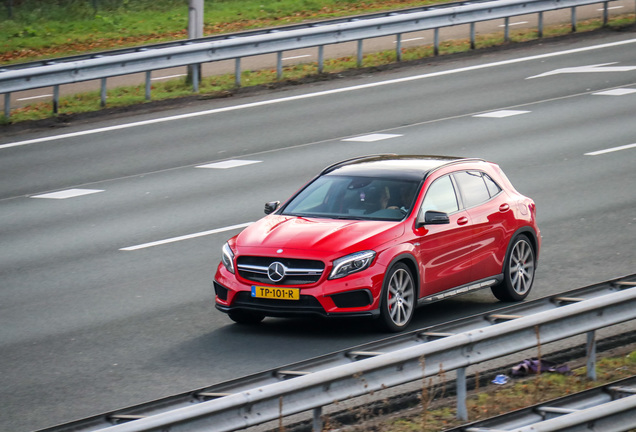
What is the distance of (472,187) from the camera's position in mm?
12148

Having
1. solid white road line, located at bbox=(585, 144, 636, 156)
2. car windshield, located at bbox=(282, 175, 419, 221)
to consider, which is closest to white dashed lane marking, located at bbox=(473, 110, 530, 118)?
solid white road line, located at bbox=(585, 144, 636, 156)

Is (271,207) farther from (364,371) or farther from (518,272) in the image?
(364,371)

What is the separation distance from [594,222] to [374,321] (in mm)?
5499

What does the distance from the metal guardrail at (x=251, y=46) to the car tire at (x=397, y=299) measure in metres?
13.4

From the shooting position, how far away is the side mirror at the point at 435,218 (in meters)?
11.2

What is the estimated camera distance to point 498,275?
12031 mm

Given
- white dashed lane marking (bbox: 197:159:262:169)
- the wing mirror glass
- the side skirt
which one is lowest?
white dashed lane marking (bbox: 197:159:262:169)

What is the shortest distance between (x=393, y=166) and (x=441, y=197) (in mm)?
642

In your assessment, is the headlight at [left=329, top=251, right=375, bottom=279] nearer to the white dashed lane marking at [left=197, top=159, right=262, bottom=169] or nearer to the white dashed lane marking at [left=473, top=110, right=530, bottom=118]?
the white dashed lane marking at [left=197, top=159, right=262, bottom=169]

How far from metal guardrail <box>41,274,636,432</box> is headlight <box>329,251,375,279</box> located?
1.54 metres

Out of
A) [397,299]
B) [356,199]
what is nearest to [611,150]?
[356,199]

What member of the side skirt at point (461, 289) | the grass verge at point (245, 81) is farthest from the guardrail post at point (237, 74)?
the side skirt at point (461, 289)

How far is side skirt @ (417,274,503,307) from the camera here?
442 inches

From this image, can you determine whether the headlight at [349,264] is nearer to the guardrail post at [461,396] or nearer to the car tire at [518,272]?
the car tire at [518,272]
